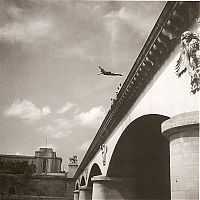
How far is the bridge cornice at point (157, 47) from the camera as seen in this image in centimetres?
862

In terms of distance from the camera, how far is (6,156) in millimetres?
100250

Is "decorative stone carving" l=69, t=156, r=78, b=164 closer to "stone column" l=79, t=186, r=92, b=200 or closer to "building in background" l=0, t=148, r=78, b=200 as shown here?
"building in background" l=0, t=148, r=78, b=200

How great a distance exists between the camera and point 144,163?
1975 centimetres

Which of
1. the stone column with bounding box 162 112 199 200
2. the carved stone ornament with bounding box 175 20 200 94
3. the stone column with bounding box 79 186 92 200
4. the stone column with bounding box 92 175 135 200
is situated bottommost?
the stone column with bounding box 79 186 92 200

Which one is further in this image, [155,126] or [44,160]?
[44,160]

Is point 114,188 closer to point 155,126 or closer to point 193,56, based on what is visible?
point 155,126

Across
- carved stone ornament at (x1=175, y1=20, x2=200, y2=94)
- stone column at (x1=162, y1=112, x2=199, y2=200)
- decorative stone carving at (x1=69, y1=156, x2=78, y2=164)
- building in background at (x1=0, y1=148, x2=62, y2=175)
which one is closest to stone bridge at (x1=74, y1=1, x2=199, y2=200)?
stone column at (x1=162, y1=112, x2=199, y2=200)

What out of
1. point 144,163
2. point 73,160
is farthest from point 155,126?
point 73,160

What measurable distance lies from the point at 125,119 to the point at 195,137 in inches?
321

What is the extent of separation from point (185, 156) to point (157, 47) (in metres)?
3.70

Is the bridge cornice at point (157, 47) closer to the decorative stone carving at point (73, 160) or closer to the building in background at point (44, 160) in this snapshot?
the decorative stone carving at point (73, 160)

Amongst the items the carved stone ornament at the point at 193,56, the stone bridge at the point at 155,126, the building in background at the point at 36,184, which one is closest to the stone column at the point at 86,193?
the stone bridge at the point at 155,126

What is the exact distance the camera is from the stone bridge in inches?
320

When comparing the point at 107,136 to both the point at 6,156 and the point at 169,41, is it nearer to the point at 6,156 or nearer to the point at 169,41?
the point at 169,41
